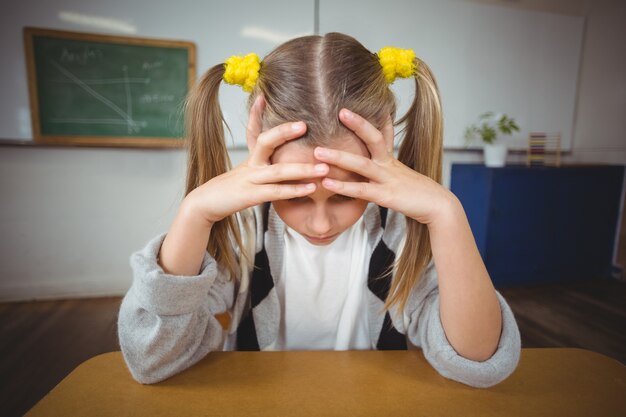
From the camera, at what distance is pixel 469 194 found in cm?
262

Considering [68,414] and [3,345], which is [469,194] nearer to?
[68,414]

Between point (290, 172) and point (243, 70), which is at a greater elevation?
point (243, 70)

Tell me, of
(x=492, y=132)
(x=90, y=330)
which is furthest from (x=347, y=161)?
(x=492, y=132)

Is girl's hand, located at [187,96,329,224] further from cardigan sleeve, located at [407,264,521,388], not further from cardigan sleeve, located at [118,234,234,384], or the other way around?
cardigan sleeve, located at [407,264,521,388]

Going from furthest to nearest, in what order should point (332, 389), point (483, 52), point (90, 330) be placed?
point (483, 52) < point (90, 330) < point (332, 389)

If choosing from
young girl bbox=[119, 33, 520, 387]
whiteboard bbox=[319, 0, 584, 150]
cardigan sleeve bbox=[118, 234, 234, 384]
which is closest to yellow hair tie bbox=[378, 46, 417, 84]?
young girl bbox=[119, 33, 520, 387]

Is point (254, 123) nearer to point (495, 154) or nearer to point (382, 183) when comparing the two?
point (382, 183)

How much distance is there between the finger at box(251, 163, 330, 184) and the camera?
524 mm

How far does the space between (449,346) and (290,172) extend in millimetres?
379

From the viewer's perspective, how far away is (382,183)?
0.56 metres

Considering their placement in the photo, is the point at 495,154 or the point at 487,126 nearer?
the point at 495,154

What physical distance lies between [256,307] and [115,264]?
6.91 ft

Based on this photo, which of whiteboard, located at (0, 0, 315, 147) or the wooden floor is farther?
whiteboard, located at (0, 0, 315, 147)

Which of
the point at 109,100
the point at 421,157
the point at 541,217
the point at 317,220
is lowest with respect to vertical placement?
the point at 541,217
